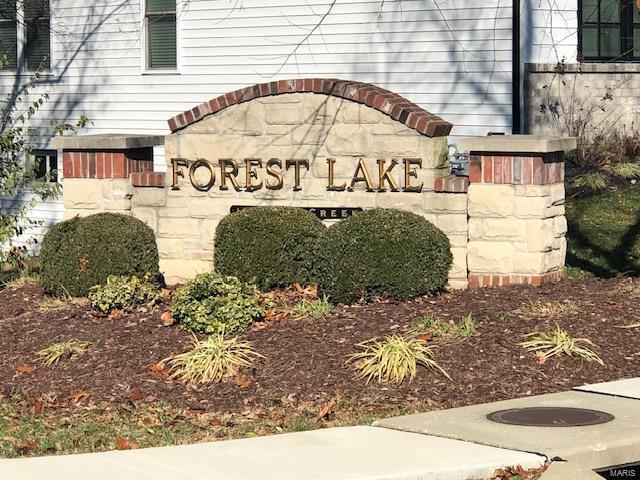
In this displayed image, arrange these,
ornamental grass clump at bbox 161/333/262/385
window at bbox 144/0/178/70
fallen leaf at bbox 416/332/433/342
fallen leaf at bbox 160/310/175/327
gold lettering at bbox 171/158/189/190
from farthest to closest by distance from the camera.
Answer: window at bbox 144/0/178/70
gold lettering at bbox 171/158/189/190
fallen leaf at bbox 160/310/175/327
fallen leaf at bbox 416/332/433/342
ornamental grass clump at bbox 161/333/262/385

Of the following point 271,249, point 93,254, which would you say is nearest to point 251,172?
point 271,249

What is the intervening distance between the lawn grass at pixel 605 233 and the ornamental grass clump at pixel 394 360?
14.1 ft

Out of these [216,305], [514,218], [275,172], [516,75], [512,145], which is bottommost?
[216,305]

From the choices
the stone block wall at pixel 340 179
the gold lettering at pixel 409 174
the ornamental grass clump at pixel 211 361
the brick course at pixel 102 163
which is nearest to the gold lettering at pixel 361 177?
the stone block wall at pixel 340 179

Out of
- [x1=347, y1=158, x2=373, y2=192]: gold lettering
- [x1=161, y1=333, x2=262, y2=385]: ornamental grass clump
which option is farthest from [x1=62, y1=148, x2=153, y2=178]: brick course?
[x1=161, y1=333, x2=262, y2=385]: ornamental grass clump

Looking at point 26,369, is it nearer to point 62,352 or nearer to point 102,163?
point 62,352

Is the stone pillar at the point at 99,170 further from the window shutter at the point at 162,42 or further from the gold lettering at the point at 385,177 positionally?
the window shutter at the point at 162,42

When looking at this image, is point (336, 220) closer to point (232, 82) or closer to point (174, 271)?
point (174, 271)

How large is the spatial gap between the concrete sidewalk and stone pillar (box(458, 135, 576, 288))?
4.72 m

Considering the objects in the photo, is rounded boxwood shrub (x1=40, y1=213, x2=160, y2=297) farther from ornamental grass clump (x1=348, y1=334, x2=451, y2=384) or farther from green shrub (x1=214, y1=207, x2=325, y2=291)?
ornamental grass clump (x1=348, y1=334, x2=451, y2=384)

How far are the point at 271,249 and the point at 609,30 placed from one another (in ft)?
31.2

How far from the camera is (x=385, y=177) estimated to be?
12.2 metres

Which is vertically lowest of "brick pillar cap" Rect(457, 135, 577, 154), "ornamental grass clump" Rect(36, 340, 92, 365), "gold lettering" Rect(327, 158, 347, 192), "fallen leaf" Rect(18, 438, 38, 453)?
"fallen leaf" Rect(18, 438, 38, 453)

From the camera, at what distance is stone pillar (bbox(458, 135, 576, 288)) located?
11680 mm
